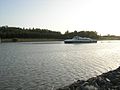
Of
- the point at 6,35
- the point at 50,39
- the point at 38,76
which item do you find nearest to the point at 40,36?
the point at 50,39

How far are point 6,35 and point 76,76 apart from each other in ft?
479

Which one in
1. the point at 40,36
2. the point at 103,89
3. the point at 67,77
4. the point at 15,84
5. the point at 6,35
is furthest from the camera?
the point at 40,36

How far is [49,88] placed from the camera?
1708cm

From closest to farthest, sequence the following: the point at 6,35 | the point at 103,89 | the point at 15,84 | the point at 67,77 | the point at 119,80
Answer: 1. the point at 103,89
2. the point at 119,80
3. the point at 15,84
4. the point at 67,77
5. the point at 6,35

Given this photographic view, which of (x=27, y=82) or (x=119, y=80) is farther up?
(x=119, y=80)

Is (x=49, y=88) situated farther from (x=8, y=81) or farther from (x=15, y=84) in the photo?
(x=8, y=81)

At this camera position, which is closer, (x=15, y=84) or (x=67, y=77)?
(x=15, y=84)

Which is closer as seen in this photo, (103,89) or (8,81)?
(103,89)

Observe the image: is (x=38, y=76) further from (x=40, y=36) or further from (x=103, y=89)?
(x=40, y=36)

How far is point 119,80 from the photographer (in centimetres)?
1460

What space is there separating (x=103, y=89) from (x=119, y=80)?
240cm

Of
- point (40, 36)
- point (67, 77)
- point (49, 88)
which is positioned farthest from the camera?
point (40, 36)

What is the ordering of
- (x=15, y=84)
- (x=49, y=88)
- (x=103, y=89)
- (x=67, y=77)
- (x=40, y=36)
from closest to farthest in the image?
(x=103, y=89)
(x=49, y=88)
(x=15, y=84)
(x=67, y=77)
(x=40, y=36)

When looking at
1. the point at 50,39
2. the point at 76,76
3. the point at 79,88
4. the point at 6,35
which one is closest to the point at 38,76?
the point at 76,76
